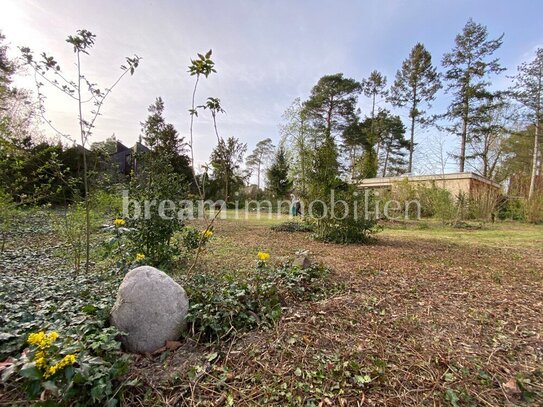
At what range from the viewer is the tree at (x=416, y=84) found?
19.6m

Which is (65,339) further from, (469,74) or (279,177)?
(469,74)

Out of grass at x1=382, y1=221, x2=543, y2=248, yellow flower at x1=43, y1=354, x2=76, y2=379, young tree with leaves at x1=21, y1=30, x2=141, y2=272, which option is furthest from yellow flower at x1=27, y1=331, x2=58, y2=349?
grass at x1=382, y1=221, x2=543, y2=248

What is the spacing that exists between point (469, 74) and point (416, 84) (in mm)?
3344

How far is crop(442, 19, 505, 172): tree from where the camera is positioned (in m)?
16.8

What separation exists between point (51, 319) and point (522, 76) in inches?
901

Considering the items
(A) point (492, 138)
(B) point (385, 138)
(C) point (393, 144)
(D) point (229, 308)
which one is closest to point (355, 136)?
(B) point (385, 138)

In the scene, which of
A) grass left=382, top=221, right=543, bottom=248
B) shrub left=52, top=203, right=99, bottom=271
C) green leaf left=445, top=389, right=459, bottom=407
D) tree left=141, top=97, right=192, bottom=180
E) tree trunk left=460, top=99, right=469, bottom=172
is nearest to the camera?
green leaf left=445, top=389, right=459, bottom=407

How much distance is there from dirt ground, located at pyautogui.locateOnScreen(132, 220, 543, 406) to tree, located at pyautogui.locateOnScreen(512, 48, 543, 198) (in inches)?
733

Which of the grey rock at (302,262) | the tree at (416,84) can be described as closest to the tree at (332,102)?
the tree at (416,84)

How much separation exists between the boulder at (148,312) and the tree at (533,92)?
2054cm

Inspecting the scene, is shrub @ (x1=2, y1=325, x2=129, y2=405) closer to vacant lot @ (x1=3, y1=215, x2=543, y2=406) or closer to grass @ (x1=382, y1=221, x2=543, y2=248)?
vacant lot @ (x1=3, y1=215, x2=543, y2=406)

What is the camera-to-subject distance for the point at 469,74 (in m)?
17.3

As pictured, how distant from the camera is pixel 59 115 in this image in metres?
3.09

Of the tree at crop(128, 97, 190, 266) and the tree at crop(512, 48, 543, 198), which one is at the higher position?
the tree at crop(512, 48, 543, 198)
